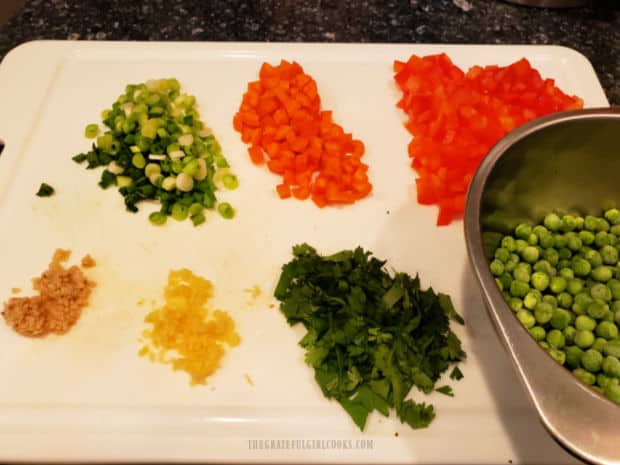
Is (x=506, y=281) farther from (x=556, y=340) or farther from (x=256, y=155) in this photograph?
(x=256, y=155)

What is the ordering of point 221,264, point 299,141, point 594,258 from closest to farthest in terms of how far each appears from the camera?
point 594,258, point 221,264, point 299,141

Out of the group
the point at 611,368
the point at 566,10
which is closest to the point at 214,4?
the point at 566,10

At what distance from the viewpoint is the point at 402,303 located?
1174mm

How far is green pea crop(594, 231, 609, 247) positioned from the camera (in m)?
1.23

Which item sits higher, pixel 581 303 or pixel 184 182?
pixel 184 182

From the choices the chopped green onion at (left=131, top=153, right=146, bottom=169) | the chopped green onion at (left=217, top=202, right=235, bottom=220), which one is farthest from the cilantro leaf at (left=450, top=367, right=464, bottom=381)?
the chopped green onion at (left=131, top=153, right=146, bottom=169)

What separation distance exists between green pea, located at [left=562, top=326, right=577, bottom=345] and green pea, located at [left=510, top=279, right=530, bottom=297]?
0.11 metres

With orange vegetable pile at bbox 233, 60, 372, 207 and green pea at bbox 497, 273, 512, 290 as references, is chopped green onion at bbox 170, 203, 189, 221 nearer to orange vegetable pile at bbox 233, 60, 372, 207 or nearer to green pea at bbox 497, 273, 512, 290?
orange vegetable pile at bbox 233, 60, 372, 207

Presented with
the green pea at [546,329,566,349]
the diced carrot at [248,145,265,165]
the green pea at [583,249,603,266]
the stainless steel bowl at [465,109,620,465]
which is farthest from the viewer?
the diced carrot at [248,145,265,165]

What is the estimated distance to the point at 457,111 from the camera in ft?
4.86

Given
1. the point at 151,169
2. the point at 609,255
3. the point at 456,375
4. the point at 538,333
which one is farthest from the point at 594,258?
the point at 151,169

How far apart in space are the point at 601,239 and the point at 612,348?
0.30 metres

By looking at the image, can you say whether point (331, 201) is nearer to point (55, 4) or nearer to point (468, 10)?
point (468, 10)

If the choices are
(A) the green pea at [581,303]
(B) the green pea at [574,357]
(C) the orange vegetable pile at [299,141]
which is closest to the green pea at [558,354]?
(B) the green pea at [574,357]
